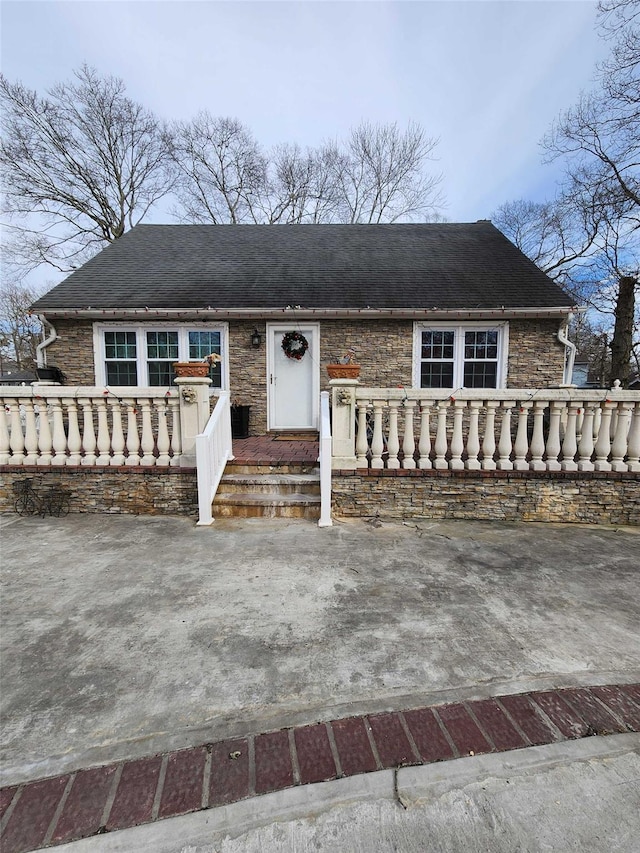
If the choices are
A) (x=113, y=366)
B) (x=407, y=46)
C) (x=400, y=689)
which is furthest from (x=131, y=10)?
(x=400, y=689)

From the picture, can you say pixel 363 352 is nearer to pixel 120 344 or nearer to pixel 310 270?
pixel 310 270

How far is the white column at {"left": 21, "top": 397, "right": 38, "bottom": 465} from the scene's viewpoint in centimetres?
475

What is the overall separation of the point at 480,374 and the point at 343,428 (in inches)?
173

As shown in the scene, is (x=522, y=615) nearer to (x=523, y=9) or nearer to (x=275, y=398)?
(x=275, y=398)

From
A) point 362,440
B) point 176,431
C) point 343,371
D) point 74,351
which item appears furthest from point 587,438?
point 74,351

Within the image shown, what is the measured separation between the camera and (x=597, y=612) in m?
2.66

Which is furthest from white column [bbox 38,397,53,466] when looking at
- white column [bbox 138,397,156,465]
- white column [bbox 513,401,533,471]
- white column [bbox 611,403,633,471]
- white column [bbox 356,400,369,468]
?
white column [bbox 611,403,633,471]

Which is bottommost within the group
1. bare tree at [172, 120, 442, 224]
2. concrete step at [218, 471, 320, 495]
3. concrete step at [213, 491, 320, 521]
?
concrete step at [213, 491, 320, 521]

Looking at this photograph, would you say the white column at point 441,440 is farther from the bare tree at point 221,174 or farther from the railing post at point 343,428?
the bare tree at point 221,174

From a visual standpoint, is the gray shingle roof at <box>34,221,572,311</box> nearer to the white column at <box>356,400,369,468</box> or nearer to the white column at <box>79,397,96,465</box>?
the white column at <box>79,397,96,465</box>

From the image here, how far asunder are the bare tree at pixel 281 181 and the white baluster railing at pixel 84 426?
18.0 meters

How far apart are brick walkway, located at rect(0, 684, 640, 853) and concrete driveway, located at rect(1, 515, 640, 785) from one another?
72mm

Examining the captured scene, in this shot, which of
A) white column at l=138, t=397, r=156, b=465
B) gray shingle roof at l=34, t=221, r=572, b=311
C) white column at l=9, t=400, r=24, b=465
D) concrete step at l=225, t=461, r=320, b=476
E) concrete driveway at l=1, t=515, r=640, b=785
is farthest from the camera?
gray shingle roof at l=34, t=221, r=572, b=311

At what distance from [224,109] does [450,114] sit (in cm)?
1272
